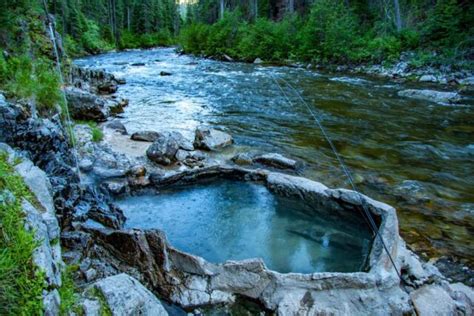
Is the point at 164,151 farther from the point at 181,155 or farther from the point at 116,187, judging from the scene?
the point at 116,187

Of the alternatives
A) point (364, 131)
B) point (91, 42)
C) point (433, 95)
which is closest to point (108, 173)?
point (364, 131)

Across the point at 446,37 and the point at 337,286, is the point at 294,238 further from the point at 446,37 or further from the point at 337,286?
the point at 446,37

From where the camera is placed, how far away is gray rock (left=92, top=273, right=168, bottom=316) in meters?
2.41

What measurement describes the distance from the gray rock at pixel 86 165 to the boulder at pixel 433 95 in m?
11.2

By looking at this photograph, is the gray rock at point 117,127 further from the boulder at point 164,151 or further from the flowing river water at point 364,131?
the boulder at point 164,151

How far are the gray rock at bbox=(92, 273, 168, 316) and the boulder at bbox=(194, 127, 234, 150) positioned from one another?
16.3 feet

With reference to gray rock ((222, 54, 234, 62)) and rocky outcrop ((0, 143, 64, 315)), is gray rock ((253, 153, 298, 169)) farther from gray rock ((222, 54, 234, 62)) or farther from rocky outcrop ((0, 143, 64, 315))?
gray rock ((222, 54, 234, 62))

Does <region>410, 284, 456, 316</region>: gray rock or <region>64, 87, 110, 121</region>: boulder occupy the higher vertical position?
<region>64, 87, 110, 121</region>: boulder

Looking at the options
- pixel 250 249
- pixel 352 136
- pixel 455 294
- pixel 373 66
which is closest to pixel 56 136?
pixel 250 249

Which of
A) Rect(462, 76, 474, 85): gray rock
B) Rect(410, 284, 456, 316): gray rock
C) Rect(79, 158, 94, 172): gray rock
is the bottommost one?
Rect(410, 284, 456, 316): gray rock

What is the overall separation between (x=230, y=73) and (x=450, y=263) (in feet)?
54.7

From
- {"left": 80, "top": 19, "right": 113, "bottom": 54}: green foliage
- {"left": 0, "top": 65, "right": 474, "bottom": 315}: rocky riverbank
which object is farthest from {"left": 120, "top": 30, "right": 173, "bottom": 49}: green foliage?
{"left": 0, "top": 65, "right": 474, "bottom": 315}: rocky riverbank

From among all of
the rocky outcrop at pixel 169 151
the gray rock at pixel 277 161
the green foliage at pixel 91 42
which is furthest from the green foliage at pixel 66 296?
the green foliage at pixel 91 42

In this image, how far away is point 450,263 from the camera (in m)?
4.02
